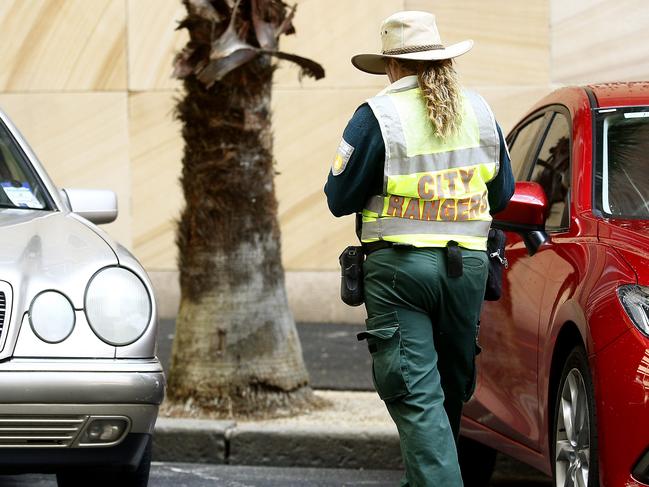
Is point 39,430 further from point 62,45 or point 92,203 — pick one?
point 62,45

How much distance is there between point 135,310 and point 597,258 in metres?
1.48

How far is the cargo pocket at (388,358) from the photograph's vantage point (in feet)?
13.9

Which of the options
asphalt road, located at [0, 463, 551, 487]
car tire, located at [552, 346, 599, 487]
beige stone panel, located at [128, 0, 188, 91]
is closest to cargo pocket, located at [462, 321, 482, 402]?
car tire, located at [552, 346, 599, 487]

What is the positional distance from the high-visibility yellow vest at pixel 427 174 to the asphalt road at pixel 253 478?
84.4 inches

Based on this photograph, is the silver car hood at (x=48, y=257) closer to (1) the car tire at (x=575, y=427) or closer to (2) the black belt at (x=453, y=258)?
(2) the black belt at (x=453, y=258)

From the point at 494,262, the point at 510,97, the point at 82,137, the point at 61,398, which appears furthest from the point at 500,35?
the point at 61,398

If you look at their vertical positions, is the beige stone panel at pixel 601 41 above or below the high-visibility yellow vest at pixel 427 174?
below

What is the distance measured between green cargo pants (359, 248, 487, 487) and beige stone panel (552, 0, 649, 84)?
6.82m

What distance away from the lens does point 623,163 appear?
5098 mm

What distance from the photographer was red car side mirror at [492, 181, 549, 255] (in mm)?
4934

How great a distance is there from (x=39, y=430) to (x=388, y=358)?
3.55 feet

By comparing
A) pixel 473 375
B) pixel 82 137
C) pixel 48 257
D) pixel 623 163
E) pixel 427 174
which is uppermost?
pixel 427 174

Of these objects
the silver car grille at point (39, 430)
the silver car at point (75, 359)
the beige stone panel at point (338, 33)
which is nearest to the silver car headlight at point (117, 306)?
the silver car at point (75, 359)

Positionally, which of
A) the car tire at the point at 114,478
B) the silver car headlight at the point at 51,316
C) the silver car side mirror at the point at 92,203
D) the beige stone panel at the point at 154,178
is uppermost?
the silver car headlight at the point at 51,316
